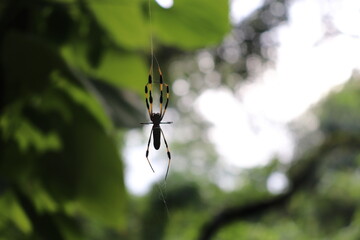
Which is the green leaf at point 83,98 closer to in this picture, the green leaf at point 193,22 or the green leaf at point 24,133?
the green leaf at point 24,133

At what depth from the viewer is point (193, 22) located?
76 centimetres

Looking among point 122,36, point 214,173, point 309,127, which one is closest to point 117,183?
point 122,36

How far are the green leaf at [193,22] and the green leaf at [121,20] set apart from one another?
0.10 feet

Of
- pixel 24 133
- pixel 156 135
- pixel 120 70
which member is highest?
pixel 120 70

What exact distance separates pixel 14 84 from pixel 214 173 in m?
5.19

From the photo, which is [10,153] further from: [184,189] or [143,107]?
[184,189]

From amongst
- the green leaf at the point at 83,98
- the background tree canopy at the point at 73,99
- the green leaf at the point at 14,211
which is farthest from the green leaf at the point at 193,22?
the green leaf at the point at 14,211

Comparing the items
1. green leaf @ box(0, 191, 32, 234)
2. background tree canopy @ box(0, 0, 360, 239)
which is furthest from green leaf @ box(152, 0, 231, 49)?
green leaf @ box(0, 191, 32, 234)

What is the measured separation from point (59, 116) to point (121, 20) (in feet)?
0.65

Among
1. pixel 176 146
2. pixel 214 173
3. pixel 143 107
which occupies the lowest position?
pixel 143 107

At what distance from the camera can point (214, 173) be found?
5.67 m

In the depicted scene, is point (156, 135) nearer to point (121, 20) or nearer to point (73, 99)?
point (73, 99)

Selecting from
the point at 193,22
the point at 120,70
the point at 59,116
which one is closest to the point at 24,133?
the point at 59,116

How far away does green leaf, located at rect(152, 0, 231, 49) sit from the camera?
73 cm
